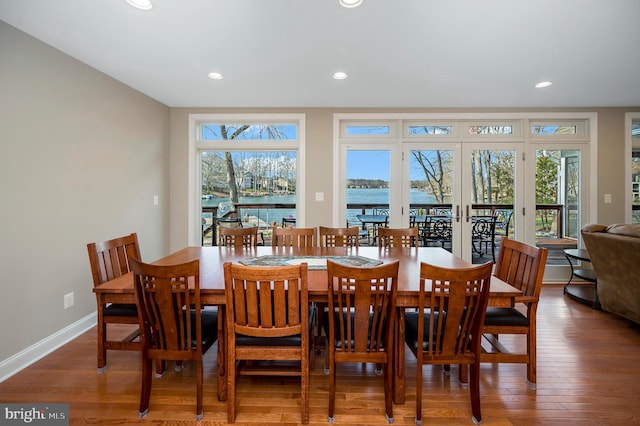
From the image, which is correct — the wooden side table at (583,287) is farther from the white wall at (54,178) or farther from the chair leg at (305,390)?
the white wall at (54,178)

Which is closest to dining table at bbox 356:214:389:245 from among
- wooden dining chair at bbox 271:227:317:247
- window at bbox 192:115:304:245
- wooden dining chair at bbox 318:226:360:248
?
window at bbox 192:115:304:245

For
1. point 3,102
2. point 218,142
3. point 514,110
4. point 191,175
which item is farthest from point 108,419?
point 514,110

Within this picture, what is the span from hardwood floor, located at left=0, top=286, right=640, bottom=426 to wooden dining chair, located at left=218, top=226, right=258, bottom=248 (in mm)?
1023

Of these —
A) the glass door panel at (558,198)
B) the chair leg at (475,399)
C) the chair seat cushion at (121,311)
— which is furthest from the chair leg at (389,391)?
the glass door panel at (558,198)

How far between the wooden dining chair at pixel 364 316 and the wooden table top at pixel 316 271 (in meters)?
0.10

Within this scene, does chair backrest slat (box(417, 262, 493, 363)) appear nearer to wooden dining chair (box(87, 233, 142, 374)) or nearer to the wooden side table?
wooden dining chair (box(87, 233, 142, 374))

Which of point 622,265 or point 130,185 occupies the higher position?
point 130,185

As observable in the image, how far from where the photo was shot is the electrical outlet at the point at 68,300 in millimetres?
2562

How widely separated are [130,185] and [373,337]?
317 cm

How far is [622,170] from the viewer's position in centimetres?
402

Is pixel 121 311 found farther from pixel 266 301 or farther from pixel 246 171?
pixel 246 171

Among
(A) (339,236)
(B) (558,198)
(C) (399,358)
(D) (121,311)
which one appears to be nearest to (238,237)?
(A) (339,236)

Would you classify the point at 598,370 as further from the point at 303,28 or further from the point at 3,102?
the point at 3,102

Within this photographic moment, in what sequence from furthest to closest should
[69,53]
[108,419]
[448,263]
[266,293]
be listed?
[69,53] < [448,263] < [108,419] < [266,293]
